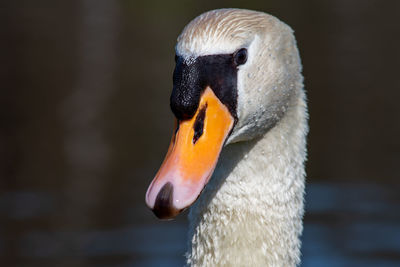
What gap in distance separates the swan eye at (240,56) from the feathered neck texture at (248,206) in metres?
0.41

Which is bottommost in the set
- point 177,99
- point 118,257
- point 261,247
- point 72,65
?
point 72,65

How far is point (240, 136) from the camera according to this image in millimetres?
3842

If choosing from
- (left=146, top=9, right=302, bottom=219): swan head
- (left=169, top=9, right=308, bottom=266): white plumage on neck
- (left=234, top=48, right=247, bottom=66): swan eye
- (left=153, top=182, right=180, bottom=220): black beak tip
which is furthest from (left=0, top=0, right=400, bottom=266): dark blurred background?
(left=153, top=182, right=180, bottom=220): black beak tip

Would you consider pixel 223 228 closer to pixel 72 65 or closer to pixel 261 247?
pixel 261 247

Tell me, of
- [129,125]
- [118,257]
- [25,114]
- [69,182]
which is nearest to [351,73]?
[129,125]

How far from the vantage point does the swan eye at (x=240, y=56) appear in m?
3.74

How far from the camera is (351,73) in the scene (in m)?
13.9

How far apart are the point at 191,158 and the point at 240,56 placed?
524mm

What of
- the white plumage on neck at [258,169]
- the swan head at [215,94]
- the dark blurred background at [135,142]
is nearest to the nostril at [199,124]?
the swan head at [215,94]

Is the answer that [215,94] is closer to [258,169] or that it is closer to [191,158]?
[191,158]

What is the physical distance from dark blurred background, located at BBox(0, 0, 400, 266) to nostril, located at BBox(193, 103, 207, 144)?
434cm

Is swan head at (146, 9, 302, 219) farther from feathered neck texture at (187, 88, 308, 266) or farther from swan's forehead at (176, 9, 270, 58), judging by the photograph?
feathered neck texture at (187, 88, 308, 266)

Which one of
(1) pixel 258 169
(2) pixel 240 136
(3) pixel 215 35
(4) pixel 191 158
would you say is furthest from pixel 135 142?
(4) pixel 191 158

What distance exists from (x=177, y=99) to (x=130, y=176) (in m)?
6.09
